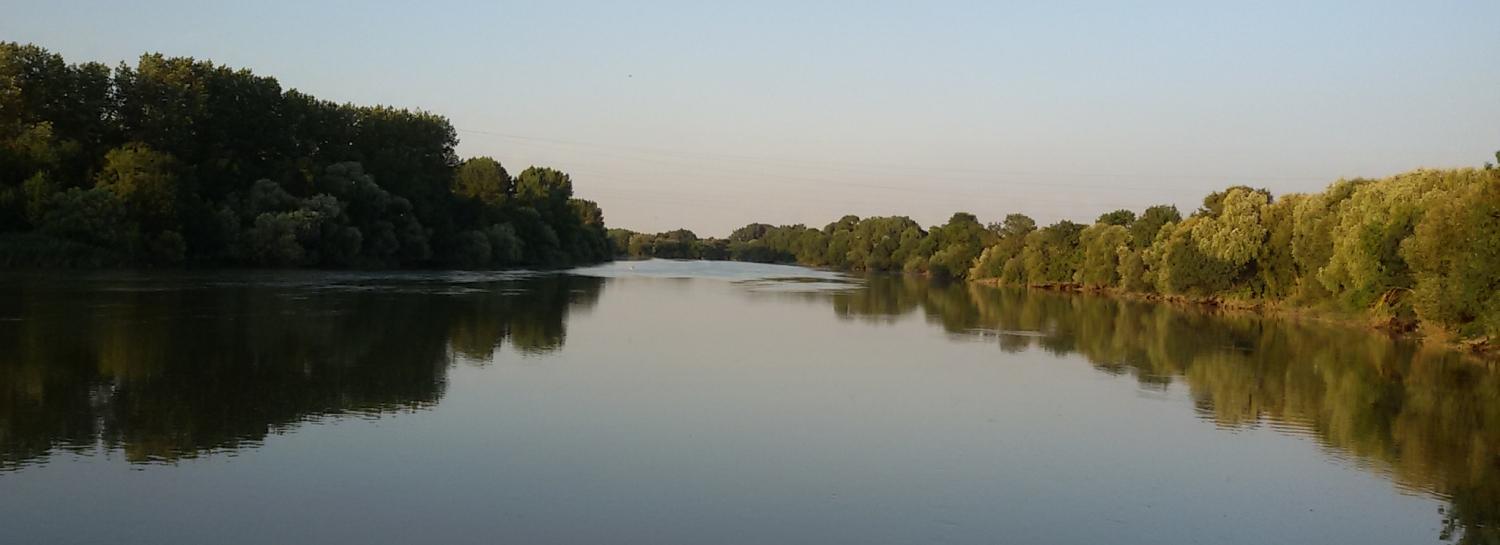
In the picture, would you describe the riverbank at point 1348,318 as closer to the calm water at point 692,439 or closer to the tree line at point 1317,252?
the tree line at point 1317,252

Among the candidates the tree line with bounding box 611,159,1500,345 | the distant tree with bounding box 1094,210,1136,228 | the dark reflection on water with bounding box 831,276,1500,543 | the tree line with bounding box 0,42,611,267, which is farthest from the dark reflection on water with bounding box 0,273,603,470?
the distant tree with bounding box 1094,210,1136,228

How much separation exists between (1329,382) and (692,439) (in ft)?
48.5

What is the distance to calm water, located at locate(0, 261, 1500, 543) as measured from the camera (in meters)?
9.09

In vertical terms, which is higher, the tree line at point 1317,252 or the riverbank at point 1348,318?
the tree line at point 1317,252

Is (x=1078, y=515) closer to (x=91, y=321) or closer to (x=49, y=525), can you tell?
(x=49, y=525)

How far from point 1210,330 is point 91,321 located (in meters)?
31.9

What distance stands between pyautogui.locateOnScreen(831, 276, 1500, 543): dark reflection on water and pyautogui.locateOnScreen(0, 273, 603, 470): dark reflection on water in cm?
1154

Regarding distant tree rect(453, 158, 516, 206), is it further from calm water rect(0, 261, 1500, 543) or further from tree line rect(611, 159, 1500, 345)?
calm water rect(0, 261, 1500, 543)

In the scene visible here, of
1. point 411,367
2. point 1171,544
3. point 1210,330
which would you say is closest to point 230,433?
point 411,367

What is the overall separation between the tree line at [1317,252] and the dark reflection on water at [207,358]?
22.8m

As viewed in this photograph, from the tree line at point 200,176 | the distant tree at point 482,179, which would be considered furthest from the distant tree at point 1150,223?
the distant tree at point 482,179

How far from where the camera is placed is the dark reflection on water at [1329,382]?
13.0 metres

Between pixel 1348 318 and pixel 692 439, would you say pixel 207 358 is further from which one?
pixel 1348 318

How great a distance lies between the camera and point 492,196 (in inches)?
4663
